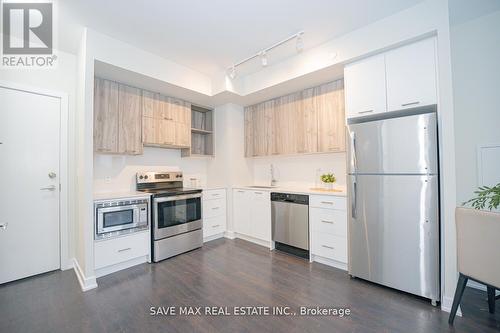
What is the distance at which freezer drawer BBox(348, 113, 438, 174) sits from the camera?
2.05 m

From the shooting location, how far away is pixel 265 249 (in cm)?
350

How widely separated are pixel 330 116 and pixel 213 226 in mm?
2652

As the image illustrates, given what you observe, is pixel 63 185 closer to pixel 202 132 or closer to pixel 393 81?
pixel 202 132

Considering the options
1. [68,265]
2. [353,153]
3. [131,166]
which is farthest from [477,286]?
[68,265]

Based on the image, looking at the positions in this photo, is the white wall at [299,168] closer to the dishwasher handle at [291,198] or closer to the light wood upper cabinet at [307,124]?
the light wood upper cabinet at [307,124]

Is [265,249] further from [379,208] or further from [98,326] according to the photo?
[98,326]

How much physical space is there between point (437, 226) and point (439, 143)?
2.49 feet

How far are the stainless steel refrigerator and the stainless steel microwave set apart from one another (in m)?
2.63

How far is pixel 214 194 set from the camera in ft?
13.0

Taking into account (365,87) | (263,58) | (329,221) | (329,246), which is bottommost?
(329,246)

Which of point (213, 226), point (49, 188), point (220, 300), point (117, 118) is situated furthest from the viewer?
point (213, 226)

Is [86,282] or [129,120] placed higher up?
[129,120]

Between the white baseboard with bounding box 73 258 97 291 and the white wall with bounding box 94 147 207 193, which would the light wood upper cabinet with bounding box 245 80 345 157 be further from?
the white baseboard with bounding box 73 258 97 291

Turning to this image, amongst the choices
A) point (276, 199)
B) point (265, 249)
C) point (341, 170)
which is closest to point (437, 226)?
point (341, 170)
